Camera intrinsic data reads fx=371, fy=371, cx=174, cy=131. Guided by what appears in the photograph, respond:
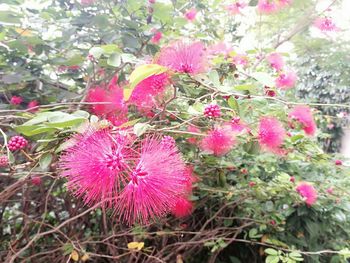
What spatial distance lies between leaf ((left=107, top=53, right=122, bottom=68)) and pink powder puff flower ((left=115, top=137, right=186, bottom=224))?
0.40 metres

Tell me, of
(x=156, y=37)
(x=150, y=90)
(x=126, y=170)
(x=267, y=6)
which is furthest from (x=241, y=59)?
(x=126, y=170)

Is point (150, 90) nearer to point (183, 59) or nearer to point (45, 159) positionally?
point (183, 59)

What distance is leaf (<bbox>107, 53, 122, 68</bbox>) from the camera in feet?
3.47

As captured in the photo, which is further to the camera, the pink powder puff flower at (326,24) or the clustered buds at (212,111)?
the pink powder puff flower at (326,24)

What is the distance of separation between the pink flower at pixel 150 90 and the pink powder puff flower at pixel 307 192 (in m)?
0.88

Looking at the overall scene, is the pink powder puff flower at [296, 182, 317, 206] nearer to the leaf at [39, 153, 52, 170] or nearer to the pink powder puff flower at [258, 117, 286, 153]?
the pink powder puff flower at [258, 117, 286, 153]

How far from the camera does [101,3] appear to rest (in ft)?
5.73

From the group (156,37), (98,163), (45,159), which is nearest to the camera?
(98,163)

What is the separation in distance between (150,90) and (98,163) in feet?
1.20

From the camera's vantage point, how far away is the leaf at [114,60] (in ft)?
3.47

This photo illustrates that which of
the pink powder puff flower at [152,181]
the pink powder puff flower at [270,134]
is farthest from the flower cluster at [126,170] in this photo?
the pink powder puff flower at [270,134]

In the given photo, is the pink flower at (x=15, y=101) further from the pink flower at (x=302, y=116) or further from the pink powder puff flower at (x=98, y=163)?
the pink flower at (x=302, y=116)

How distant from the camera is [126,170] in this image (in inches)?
→ 26.5

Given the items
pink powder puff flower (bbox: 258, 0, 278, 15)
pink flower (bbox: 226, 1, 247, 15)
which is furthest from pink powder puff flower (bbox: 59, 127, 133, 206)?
pink flower (bbox: 226, 1, 247, 15)
